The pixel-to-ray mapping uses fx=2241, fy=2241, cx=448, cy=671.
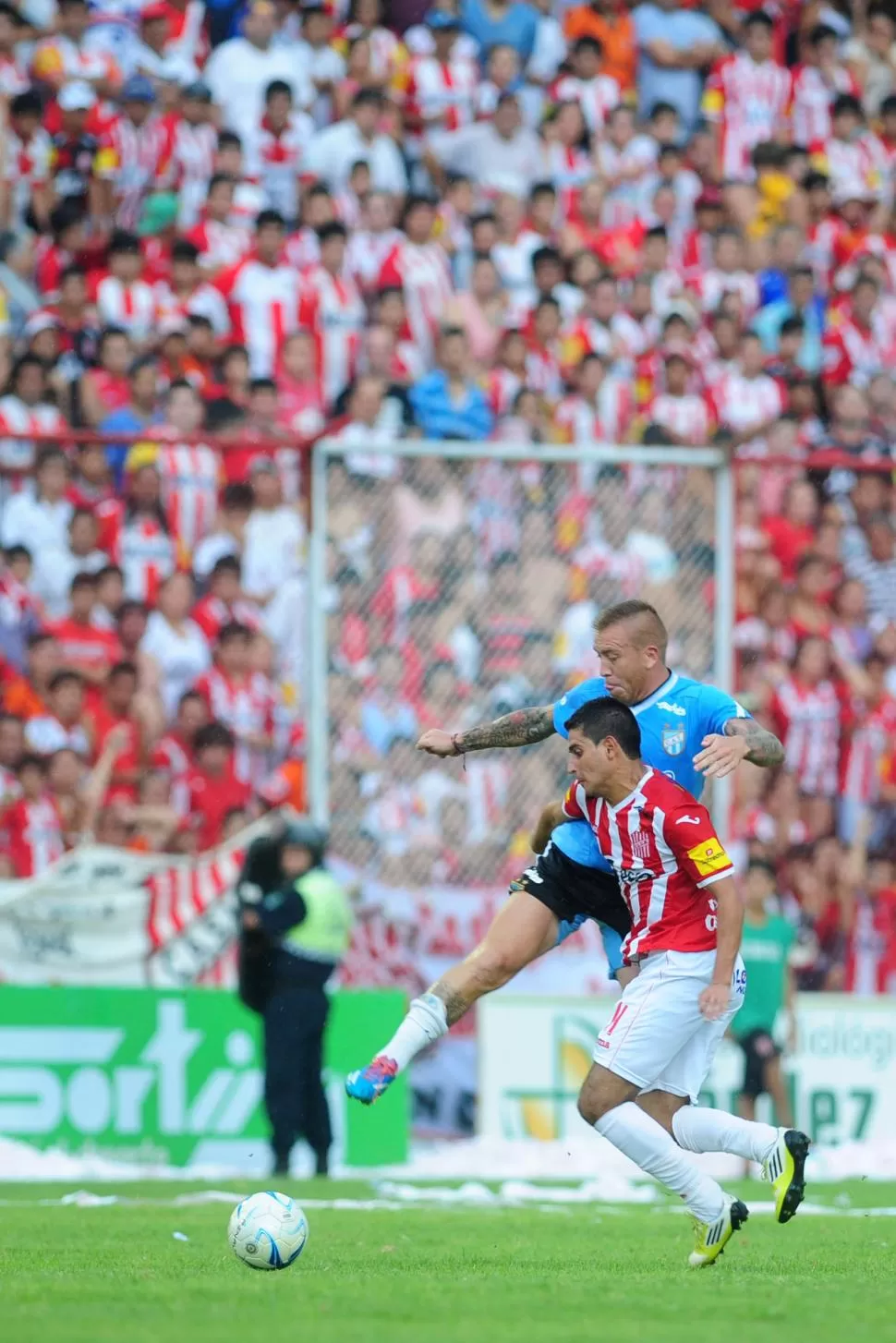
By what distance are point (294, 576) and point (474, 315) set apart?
4293 millimetres

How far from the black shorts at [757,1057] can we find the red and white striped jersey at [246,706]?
12.3ft

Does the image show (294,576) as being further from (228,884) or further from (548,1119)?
(548,1119)

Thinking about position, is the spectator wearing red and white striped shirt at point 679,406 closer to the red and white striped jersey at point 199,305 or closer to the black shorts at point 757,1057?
the red and white striped jersey at point 199,305

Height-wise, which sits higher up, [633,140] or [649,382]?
[633,140]

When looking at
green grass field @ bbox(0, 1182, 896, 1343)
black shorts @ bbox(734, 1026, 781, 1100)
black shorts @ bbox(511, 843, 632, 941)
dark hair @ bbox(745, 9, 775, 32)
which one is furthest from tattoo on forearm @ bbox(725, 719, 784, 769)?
dark hair @ bbox(745, 9, 775, 32)

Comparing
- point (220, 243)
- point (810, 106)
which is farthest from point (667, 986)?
point (810, 106)

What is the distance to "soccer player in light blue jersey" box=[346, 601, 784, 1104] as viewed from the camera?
26.7ft

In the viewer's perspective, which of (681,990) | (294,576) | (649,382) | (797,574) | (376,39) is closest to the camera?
(681,990)

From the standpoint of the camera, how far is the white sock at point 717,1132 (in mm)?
7938

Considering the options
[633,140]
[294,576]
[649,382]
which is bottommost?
[294,576]

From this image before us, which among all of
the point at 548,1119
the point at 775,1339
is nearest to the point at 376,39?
the point at 548,1119

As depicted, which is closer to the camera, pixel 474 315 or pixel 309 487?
pixel 309 487

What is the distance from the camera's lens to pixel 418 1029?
28.1ft

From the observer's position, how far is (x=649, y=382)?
1862 centimetres
